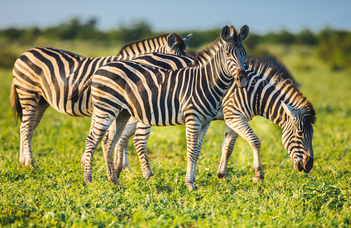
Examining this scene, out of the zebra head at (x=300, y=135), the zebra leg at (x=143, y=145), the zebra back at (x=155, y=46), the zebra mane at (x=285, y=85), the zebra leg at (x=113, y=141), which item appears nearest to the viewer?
the zebra leg at (x=113, y=141)

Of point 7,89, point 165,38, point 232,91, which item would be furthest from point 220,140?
point 7,89

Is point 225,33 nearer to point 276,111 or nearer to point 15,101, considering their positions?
point 276,111

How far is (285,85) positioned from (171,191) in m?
3.01

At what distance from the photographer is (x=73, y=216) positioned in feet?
12.7

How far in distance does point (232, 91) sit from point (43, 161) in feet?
14.2

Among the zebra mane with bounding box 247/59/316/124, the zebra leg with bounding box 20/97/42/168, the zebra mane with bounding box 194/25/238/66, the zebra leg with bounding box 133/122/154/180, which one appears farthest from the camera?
the zebra leg with bounding box 20/97/42/168

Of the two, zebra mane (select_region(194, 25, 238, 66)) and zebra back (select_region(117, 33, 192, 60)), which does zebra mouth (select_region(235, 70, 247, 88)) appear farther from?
zebra back (select_region(117, 33, 192, 60))

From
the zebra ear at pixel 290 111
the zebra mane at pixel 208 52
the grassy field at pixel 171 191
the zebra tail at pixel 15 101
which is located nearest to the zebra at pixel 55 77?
the zebra tail at pixel 15 101

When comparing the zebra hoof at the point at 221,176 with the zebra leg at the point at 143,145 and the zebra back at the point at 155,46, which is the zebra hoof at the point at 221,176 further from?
the zebra back at the point at 155,46

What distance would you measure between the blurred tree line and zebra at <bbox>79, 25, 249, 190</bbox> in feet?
42.6

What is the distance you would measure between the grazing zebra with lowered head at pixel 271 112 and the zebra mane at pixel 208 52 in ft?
3.92

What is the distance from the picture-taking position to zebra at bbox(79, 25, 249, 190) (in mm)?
5039

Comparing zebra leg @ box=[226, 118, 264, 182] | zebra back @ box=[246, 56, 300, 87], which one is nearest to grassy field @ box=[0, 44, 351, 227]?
zebra leg @ box=[226, 118, 264, 182]

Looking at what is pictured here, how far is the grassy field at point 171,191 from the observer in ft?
13.3
